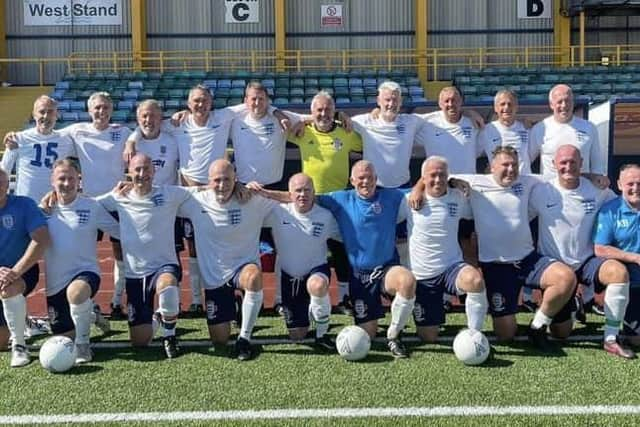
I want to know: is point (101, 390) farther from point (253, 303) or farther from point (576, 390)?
point (576, 390)

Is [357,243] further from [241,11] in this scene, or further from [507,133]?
[241,11]

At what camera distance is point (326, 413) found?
379 centimetres

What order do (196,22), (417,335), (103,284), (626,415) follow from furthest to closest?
(196,22)
(103,284)
(417,335)
(626,415)

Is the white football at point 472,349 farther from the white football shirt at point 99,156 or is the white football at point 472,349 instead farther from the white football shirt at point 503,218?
the white football shirt at point 99,156

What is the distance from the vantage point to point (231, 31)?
22094 millimetres

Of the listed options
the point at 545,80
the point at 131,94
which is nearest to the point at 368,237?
the point at 131,94

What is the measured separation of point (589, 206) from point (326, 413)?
239cm

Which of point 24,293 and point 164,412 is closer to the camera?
point 164,412

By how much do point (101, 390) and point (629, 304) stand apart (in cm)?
335

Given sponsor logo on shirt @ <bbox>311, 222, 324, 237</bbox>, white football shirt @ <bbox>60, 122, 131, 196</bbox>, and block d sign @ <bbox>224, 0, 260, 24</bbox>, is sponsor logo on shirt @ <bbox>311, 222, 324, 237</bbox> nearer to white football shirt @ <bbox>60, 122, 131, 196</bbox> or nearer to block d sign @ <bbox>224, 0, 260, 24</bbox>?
white football shirt @ <bbox>60, 122, 131, 196</bbox>

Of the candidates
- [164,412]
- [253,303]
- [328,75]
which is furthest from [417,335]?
[328,75]

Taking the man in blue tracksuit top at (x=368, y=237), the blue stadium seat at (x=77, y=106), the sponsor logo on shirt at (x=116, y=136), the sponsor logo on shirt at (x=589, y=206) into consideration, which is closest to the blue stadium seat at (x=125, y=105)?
the blue stadium seat at (x=77, y=106)

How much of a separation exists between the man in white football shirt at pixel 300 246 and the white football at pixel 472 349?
1035 millimetres

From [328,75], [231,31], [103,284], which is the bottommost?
[103,284]
